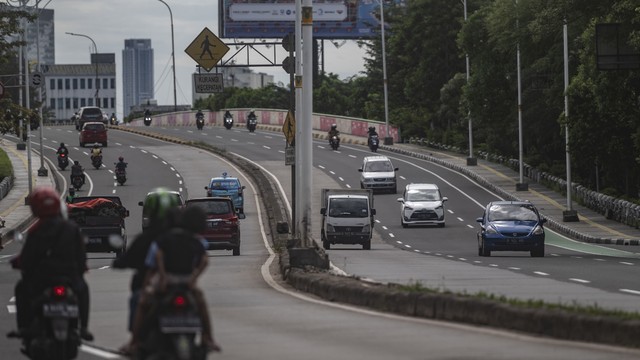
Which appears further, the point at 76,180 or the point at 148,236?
the point at 76,180


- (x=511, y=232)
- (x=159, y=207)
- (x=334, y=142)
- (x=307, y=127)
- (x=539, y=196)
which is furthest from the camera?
(x=334, y=142)

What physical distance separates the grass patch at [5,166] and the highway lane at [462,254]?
15.3 m

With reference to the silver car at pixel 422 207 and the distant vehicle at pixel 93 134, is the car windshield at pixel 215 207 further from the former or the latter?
the distant vehicle at pixel 93 134

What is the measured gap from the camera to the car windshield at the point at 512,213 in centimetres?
4366

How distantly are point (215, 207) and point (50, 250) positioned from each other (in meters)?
29.6

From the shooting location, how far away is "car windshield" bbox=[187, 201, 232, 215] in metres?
42.9

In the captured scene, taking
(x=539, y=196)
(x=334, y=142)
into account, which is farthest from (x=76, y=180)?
(x=334, y=142)

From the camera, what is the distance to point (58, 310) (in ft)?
43.7

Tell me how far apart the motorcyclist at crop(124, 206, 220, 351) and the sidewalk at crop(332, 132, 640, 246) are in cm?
4141

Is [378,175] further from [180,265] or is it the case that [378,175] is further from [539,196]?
[180,265]

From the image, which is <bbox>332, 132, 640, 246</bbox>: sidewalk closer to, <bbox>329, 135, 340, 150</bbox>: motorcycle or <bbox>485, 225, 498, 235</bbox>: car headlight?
<bbox>329, 135, 340, 150</bbox>: motorcycle

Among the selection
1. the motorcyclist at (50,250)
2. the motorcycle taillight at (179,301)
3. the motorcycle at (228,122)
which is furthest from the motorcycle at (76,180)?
the motorcycle taillight at (179,301)

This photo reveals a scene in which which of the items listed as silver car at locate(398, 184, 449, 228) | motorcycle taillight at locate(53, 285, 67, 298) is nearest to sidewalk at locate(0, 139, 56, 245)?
silver car at locate(398, 184, 449, 228)

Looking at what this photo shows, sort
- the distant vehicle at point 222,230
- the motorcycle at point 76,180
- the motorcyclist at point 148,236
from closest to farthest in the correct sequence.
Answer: the motorcyclist at point 148,236 < the distant vehicle at point 222,230 < the motorcycle at point 76,180
